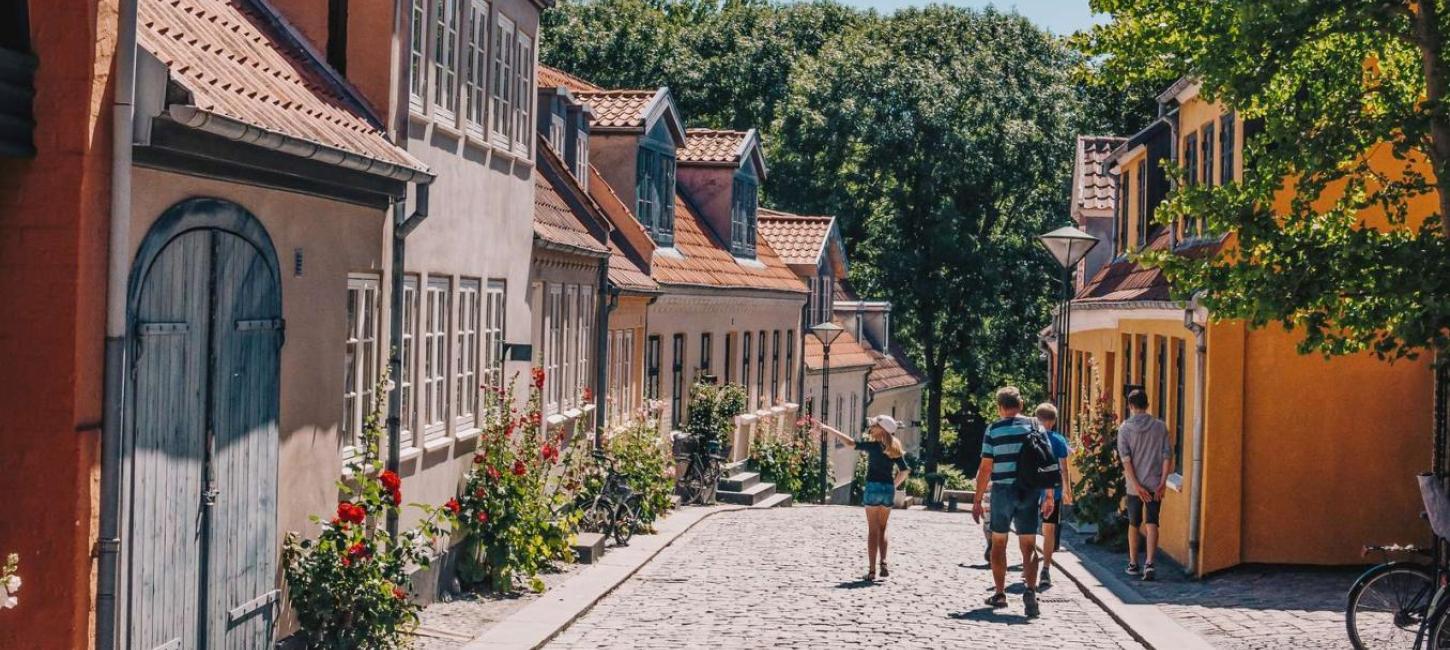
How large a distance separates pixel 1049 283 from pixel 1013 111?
478cm

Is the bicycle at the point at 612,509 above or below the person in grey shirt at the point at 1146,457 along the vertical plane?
below

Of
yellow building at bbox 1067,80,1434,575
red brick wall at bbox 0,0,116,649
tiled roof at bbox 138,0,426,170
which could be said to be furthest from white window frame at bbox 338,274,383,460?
yellow building at bbox 1067,80,1434,575

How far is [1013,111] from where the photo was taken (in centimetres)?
5134

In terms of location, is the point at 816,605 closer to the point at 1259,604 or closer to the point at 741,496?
the point at 1259,604

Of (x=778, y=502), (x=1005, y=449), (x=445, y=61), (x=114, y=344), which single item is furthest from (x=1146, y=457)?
(x=778, y=502)

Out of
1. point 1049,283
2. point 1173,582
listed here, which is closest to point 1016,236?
point 1049,283

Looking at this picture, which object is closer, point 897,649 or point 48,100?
point 48,100

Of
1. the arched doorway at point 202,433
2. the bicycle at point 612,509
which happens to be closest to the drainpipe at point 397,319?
the arched doorway at point 202,433

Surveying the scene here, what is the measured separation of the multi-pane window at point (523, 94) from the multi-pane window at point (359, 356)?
4.99 meters

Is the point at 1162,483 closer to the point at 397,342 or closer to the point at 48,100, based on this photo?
the point at 397,342

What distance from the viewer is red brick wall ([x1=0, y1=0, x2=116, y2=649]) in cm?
828

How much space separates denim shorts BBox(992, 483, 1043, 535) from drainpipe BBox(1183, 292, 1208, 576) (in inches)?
132

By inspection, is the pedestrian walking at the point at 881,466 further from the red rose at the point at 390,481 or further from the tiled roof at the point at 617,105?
the tiled roof at the point at 617,105

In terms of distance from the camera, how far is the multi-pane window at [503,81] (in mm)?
17641
